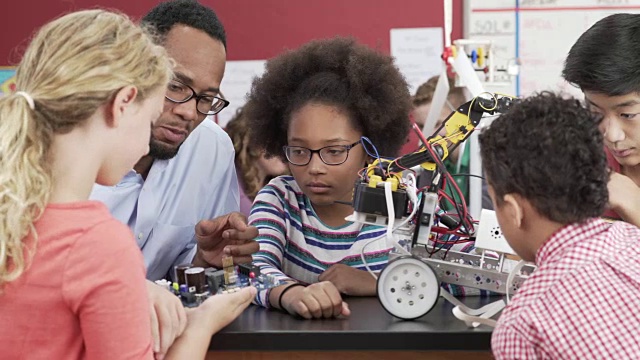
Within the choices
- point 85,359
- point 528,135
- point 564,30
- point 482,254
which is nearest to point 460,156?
point 564,30

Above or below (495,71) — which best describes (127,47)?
above

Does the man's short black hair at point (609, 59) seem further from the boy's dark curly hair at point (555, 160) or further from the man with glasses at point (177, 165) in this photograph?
the man with glasses at point (177, 165)

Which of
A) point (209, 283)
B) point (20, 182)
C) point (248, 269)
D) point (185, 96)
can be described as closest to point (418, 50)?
point (185, 96)

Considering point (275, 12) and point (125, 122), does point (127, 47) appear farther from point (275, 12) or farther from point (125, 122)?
point (275, 12)

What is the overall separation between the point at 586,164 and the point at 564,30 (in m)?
3.03

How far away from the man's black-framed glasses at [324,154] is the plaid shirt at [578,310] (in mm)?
761

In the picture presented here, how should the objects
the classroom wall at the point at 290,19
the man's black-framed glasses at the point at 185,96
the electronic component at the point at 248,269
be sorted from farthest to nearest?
1. the classroom wall at the point at 290,19
2. the man's black-framed glasses at the point at 185,96
3. the electronic component at the point at 248,269

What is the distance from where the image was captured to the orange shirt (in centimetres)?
106

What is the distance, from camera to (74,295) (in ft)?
3.44

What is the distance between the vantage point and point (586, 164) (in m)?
1.17

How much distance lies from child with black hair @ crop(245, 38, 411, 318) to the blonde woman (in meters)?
0.61

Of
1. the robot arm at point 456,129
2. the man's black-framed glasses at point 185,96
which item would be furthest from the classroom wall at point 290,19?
the robot arm at point 456,129

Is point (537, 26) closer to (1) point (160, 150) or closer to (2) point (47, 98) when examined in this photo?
(1) point (160, 150)

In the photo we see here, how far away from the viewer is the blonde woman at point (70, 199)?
106cm
